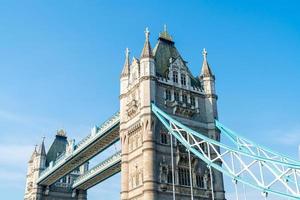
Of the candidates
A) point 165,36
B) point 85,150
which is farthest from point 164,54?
point 85,150

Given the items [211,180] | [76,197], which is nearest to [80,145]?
[76,197]

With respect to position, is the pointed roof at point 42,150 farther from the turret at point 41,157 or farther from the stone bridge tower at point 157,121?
the stone bridge tower at point 157,121

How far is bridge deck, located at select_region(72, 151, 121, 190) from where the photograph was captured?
6128 cm

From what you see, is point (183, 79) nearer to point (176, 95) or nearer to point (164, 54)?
point (176, 95)

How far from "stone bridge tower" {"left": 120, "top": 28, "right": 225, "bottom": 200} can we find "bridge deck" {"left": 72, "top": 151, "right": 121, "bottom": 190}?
1010 cm

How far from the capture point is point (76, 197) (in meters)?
81.8

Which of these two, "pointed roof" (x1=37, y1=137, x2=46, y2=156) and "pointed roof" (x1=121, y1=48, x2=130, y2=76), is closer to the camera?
"pointed roof" (x1=121, y1=48, x2=130, y2=76)

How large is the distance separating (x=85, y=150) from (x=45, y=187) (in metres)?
22.0

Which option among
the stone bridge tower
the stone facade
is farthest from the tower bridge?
the stone facade

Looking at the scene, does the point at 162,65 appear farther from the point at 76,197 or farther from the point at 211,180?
the point at 76,197

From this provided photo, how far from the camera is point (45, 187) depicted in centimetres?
8244

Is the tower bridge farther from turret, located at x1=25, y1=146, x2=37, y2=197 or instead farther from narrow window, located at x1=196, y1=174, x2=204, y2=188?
turret, located at x1=25, y1=146, x2=37, y2=197

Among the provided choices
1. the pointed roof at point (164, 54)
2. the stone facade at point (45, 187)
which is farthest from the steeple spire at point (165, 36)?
the stone facade at point (45, 187)

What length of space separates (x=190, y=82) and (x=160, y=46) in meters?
6.60
